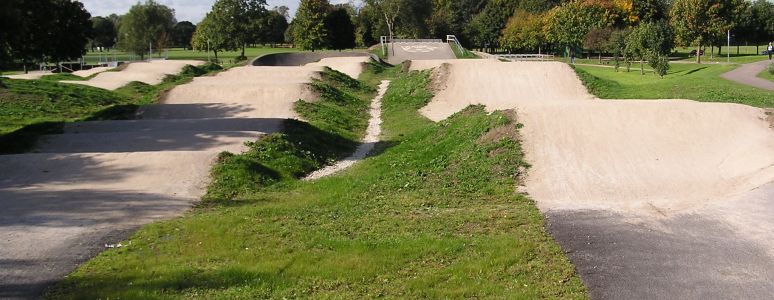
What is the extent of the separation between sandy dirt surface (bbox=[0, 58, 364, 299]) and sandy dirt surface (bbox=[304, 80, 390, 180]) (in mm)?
2449

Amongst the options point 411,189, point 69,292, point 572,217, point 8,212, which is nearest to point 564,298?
point 572,217

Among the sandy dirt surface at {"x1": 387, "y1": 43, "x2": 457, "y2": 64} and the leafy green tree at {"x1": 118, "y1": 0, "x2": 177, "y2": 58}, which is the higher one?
the leafy green tree at {"x1": 118, "y1": 0, "x2": 177, "y2": 58}

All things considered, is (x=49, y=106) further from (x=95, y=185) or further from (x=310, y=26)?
(x=310, y=26)

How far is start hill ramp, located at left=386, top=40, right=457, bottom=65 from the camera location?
186ft

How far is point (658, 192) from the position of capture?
39.1 ft

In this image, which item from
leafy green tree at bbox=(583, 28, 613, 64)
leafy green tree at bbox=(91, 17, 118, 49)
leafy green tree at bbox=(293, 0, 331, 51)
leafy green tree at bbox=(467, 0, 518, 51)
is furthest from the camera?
leafy green tree at bbox=(91, 17, 118, 49)

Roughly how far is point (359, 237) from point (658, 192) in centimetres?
594

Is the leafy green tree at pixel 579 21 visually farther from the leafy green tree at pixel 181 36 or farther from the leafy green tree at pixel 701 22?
the leafy green tree at pixel 181 36

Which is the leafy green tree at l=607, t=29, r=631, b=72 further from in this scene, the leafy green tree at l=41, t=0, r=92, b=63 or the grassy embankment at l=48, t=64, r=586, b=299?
the grassy embankment at l=48, t=64, r=586, b=299

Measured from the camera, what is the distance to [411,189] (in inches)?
510

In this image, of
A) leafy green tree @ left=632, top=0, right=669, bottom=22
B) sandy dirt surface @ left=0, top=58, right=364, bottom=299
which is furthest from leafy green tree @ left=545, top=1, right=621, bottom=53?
sandy dirt surface @ left=0, top=58, right=364, bottom=299

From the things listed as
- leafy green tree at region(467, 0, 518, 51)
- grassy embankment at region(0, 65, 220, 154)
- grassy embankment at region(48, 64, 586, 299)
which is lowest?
grassy embankment at region(48, 64, 586, 299)

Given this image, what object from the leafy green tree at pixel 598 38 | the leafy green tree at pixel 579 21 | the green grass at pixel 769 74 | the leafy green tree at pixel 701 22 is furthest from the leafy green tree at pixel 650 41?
the leafy green tree at pixel 579 21

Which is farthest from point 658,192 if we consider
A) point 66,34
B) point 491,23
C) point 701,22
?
point 491,23
